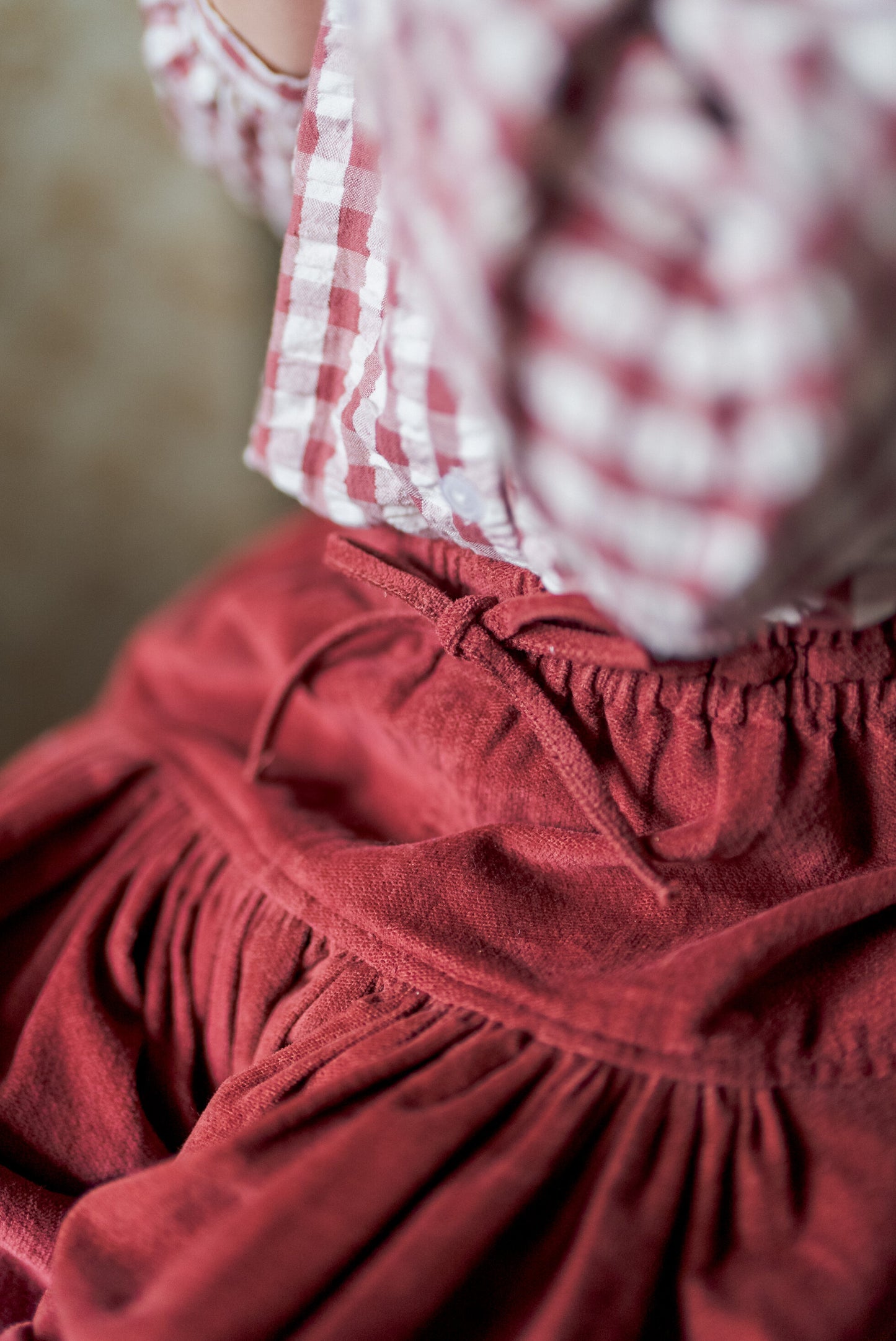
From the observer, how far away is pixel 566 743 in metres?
0.38

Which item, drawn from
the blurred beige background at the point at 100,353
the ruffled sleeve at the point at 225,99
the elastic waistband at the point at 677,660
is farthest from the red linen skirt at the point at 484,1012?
the blurred beige background at the point at 100,353

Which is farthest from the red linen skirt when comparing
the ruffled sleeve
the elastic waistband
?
the ruffled sleeve

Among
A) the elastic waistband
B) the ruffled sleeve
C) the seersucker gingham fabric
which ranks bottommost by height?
the elastic waistband

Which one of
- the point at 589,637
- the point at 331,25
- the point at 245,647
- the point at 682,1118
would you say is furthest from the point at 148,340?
the point at 682,1118

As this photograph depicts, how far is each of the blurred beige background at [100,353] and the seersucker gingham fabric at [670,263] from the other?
58cm

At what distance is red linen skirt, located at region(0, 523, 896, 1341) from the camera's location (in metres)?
0.30

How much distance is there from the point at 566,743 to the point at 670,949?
83 mm

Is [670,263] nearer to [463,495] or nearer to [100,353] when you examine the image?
[463,495]

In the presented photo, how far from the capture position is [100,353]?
2.82 feet

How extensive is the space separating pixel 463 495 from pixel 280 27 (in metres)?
0.28

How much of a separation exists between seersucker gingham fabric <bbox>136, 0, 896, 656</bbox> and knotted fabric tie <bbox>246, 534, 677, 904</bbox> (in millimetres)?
86

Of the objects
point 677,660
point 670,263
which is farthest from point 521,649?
point 670,263

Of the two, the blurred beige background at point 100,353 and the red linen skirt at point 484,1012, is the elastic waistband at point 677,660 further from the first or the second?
the blurred beige background at point 100,353

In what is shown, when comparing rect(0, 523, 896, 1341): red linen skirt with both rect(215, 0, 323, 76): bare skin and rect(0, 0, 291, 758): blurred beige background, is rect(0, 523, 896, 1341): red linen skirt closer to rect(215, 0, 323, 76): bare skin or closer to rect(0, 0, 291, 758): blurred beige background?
rect(215, 0, 323, 76): bare skin
